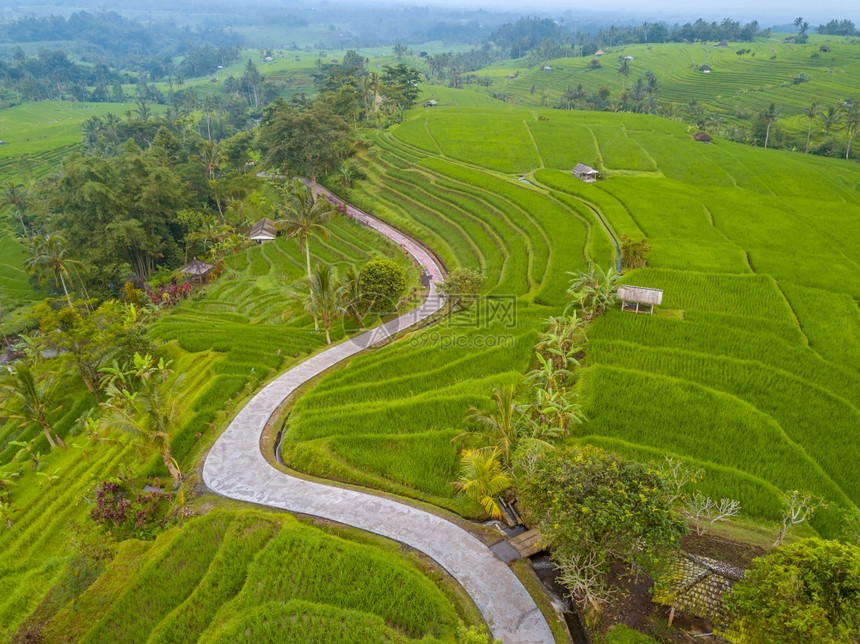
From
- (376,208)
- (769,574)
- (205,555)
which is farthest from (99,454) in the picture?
(376,208)

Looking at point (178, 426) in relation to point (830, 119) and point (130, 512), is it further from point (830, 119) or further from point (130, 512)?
point (830, 119)

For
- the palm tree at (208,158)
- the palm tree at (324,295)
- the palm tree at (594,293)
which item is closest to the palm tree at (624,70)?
the palm tree at (208,158)

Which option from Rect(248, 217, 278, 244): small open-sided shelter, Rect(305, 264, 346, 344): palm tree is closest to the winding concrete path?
Rect(305, 264, 346, 344): palm tree

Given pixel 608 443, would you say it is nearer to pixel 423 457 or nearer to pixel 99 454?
pixel 423 457
